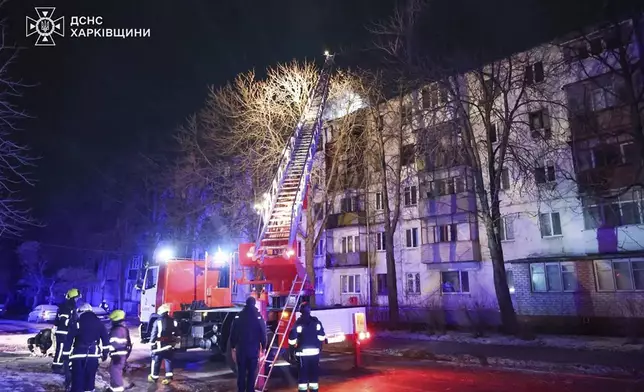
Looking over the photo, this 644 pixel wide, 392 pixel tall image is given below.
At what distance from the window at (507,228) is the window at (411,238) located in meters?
5.93

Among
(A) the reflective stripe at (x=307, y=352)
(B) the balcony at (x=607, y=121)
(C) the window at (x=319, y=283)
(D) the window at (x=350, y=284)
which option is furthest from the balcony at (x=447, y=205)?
(A) the reflective stripe at (x=307, y=352)

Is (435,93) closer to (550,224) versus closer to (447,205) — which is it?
(447,205)

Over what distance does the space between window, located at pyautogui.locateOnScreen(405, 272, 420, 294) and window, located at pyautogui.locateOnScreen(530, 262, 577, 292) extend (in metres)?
7.38

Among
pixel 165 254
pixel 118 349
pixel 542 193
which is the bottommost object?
pixel 118 349

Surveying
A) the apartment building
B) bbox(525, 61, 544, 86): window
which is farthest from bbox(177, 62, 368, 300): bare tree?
bbox(525, 61, 544, 86): window

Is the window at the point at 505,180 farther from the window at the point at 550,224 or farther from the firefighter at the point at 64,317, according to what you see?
the firefighter at the point at 64,317

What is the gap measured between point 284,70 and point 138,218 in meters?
24.9

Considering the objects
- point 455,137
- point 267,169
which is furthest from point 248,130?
point 455,137

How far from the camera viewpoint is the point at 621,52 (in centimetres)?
1664

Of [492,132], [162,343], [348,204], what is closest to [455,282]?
[492,132]

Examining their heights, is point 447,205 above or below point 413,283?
above

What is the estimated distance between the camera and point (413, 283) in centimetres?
3012

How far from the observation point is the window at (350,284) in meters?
33.2

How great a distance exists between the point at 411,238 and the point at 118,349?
2435 cm
